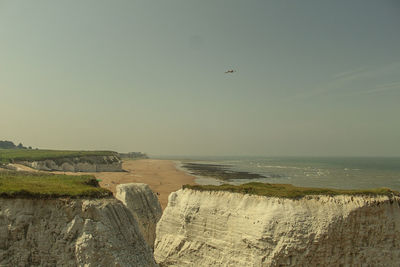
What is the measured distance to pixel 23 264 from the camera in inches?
405

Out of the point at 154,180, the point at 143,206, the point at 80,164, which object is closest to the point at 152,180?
the point at 154,180

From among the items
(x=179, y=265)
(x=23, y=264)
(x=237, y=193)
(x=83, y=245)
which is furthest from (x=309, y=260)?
(x=23, y=264)

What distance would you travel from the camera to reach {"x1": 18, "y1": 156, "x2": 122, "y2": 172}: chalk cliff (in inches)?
2630

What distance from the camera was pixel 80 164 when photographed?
79.5 meters

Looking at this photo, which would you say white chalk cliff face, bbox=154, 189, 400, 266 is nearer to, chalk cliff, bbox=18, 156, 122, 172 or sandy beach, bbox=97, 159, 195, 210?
sandy beach, bbox=97, 159, 195, 210

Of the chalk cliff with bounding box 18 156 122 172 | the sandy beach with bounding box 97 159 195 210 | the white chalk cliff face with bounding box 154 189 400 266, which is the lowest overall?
the sandy beach with bounding box 97 159 195 210

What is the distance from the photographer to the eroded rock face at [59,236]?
34.0 ft

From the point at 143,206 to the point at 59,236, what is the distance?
11205 mm

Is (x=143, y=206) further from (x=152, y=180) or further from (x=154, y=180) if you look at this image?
(x=154, y=180)

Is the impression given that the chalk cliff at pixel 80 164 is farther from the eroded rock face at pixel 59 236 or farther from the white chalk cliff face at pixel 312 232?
the white chalk cliff face at pixel 312 232

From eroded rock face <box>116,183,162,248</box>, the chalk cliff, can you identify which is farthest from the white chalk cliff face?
the chalk cliff

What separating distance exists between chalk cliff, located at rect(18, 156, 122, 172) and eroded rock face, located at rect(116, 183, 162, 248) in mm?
54589

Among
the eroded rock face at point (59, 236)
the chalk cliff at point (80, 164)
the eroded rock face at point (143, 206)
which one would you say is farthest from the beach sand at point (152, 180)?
the eroded rock face at point (59, 236)

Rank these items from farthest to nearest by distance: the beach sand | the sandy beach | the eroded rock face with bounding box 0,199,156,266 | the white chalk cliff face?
the sandy beach → the beach sand → the white chalk cliff face → the eroded rock face with bounding box 0,199,156,266
